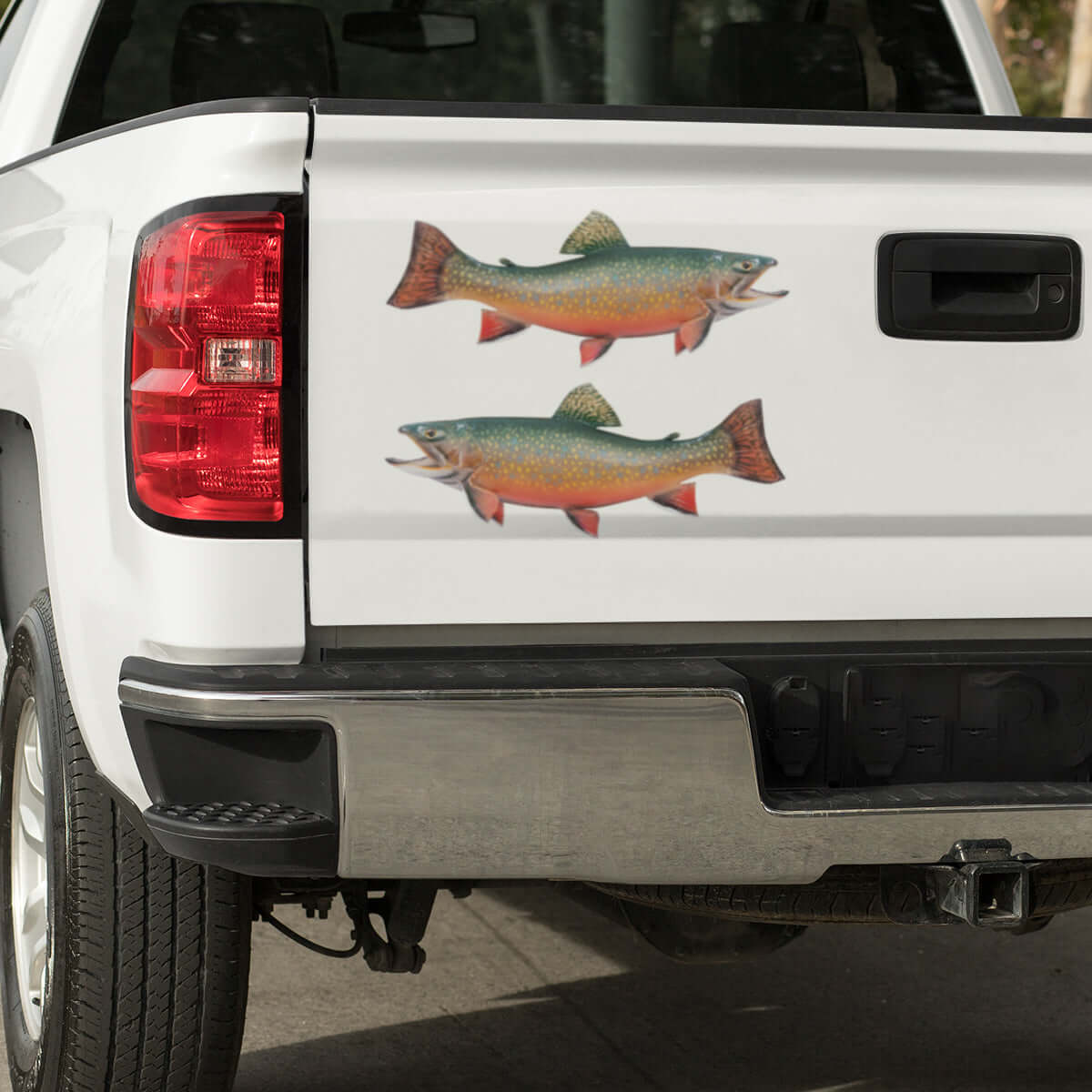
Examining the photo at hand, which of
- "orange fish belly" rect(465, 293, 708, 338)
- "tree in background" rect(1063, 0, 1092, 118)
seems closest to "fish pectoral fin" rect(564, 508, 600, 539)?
"orange fish belly" rect(465, 293, 708, 338)

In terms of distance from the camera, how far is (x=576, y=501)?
8.25 ft

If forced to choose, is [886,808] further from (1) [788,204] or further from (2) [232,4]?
(2) [232,4]

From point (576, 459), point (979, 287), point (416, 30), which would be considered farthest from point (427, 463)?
point (416, 30)

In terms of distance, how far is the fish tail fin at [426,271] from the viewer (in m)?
2.45

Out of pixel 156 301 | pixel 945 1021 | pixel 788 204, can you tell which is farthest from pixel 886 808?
pixel 945 1021

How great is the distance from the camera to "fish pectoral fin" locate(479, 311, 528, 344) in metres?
2.47

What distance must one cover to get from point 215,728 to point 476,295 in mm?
682

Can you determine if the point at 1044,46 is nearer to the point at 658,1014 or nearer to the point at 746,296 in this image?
the point at 658,1014

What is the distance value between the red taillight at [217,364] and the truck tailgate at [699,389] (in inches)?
2.4

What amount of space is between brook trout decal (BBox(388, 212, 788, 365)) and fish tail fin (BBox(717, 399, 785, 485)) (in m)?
0.12

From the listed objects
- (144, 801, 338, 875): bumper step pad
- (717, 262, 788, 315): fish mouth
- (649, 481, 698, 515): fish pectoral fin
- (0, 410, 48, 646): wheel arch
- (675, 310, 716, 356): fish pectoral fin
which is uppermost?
(717, 262, 788, 315): fish mouth

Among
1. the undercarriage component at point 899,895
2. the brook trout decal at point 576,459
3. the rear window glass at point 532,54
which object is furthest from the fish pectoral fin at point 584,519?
the rear window glass at point 532,54

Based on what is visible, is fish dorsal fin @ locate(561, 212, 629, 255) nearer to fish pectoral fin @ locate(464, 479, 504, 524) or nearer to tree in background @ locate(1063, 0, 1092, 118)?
fish pectoral fin @ locate(464, 479, 504, 524)

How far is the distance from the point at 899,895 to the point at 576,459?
89 cm
